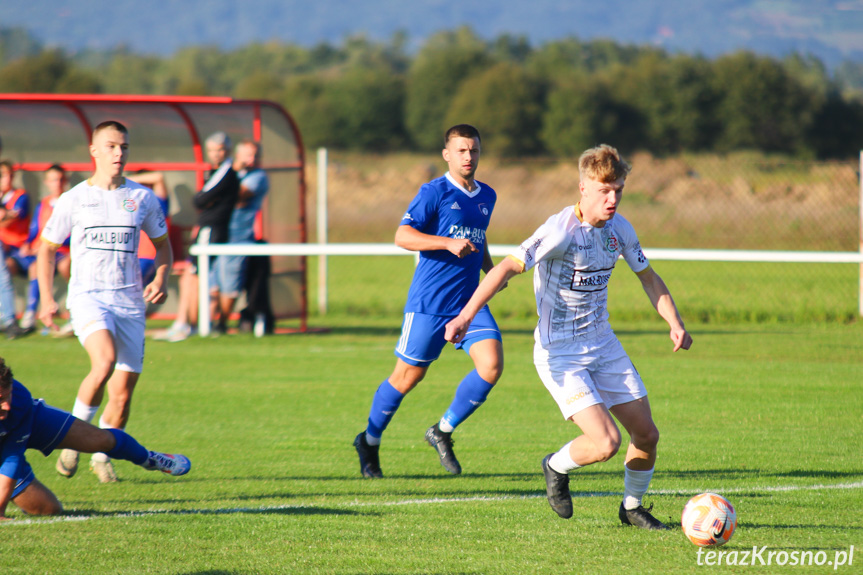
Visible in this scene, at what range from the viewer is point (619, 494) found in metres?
5.43

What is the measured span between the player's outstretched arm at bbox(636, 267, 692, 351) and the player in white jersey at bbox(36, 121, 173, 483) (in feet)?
9.74

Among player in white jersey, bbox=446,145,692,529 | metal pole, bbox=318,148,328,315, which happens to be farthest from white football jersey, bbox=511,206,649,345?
metal pole, bbox=318,148,328,315

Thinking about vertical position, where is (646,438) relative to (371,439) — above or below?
above

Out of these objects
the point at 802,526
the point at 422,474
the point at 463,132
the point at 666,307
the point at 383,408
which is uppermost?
the point at 463,132

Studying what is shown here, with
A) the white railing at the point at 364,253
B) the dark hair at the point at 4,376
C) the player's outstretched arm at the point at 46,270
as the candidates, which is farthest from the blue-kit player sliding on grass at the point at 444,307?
the white railing at the point at 364,253

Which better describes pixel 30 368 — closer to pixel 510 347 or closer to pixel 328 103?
pixel 510 347

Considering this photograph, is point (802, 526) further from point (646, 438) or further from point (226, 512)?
point (226, 512)

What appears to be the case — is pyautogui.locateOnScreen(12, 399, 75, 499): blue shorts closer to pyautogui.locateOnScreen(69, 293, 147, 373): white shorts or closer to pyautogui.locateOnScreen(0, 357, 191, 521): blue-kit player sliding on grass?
pyautogui.locateOnScreen(0, 357, 191, 521): blue-kit player sliding on grass

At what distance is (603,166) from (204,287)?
8.25m

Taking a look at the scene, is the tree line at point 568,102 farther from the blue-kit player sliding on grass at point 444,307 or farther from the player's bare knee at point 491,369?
the player's bare knee at point 491,369

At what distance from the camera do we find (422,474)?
6.01 meters

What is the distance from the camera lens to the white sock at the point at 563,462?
465 cm

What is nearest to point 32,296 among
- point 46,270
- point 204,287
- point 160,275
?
point 204,287

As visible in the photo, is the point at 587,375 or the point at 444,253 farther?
the point at 444,253
